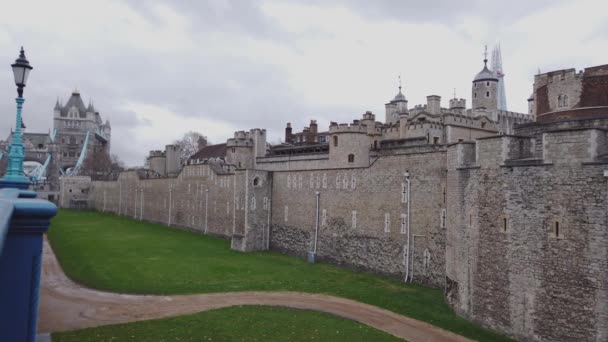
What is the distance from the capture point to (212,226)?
44.5m

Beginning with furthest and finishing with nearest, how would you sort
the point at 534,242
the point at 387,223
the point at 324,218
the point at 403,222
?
the point at 324,218 < the point at 387,223 < the point at 403,222 < the point at 534,242

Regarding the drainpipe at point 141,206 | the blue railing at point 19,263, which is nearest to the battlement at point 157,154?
the drainpipe at point 141,206

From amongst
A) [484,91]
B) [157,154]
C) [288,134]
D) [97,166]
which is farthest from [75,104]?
[484,91]

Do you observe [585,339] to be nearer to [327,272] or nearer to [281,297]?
[281,297]

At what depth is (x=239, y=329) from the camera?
1705cm

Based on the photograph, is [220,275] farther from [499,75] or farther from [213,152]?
[499,75]

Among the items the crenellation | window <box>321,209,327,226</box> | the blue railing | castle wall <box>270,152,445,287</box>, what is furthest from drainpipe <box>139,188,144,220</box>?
the blue railing

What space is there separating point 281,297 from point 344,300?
2.92m

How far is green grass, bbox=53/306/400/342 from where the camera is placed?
15953 mm

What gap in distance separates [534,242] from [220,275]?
16.7 meters

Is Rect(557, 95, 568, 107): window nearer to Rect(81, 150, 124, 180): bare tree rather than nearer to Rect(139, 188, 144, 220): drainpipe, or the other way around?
Rect(139, 188, 144, 220): drainpipe

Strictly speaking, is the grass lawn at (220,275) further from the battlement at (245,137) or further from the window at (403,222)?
the battlement at (245,137)

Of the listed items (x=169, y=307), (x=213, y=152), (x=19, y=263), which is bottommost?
(x=169, y=307)

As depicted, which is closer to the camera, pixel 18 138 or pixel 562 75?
pixel 18 138
